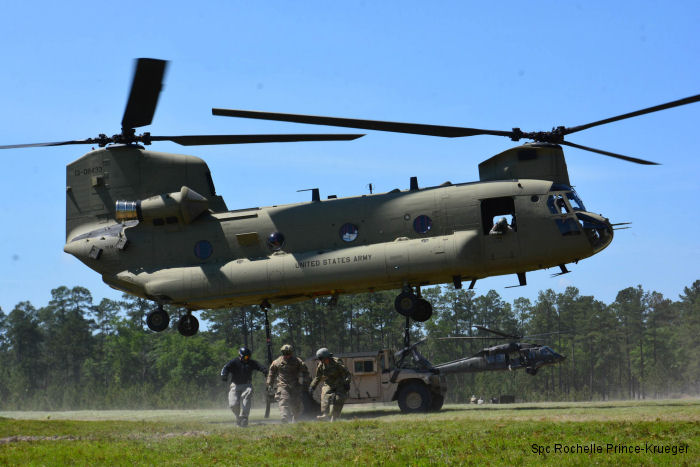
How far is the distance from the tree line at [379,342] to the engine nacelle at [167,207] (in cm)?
3544

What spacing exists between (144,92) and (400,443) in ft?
42.6

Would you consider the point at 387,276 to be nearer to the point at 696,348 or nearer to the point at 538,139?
the point at 538,139

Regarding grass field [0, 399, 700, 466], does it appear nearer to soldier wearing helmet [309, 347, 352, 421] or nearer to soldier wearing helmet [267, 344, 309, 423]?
soldier wearing helmet [309, 347, 352, 421]

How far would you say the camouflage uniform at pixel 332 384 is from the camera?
55.9ft

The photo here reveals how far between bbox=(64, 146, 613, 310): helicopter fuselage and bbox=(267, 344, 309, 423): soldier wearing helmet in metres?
2.85

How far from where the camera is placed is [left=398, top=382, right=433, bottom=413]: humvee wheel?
61.6 feet

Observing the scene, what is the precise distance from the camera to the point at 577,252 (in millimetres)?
18359

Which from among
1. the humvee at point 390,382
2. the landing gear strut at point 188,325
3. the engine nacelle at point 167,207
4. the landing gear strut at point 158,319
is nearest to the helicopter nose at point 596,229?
the humvee at point 390,382

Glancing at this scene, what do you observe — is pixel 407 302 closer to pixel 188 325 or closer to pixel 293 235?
pixel 293 235

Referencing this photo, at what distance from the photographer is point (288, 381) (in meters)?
17.4

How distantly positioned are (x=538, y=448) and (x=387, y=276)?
9.39m

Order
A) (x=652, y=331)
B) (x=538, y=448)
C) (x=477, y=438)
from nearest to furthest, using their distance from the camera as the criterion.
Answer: (x=538, y=448)
(x=477, y=438)
(x=652, y=331)

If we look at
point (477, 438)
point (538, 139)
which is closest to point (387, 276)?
point (538, 139)

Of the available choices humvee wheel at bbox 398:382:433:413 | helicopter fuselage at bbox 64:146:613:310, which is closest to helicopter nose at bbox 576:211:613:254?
helicopter fuselage at bbox 64:146:613:310
